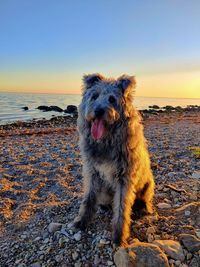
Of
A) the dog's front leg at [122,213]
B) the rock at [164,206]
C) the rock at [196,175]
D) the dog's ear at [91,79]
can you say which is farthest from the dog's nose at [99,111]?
the rock at [196,175]

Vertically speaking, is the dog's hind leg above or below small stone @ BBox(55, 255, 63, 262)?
above

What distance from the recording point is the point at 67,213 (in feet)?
19.5

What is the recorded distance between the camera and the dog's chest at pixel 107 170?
495cm

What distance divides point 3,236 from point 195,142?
9.40 metres

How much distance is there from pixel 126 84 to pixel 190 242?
2517mm

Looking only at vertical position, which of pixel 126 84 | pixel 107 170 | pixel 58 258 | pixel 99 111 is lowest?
pixel 58 258

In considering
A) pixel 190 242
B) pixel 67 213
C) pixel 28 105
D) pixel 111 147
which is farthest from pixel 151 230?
pixel 28 105

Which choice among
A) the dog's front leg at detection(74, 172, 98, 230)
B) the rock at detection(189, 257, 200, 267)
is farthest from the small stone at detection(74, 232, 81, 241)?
the rock at detection(189, 257, 200, 267)

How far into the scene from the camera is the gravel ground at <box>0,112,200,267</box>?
4.59 metres

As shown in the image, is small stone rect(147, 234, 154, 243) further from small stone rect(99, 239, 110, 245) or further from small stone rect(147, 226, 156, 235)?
small stone rect(99, 239, 110, 245)

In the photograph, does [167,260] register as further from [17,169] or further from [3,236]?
[17,169]

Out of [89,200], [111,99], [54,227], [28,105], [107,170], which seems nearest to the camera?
[111,99]

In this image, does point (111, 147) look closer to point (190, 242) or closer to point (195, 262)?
point (190, 242)

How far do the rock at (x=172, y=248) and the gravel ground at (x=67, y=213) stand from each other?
0.28 feet
